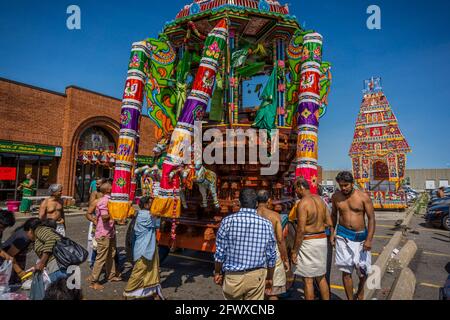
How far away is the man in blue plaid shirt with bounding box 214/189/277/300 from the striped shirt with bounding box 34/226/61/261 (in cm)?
204

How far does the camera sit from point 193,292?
181 inches

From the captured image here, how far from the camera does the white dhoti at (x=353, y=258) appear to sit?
12.5 ft

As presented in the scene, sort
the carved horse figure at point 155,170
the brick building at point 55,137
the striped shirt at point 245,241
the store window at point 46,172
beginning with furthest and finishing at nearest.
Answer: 1. the store window at point 46,172
2. the brick building at point 55,137
3. the carved horse figure at point 155,170
4. the striped shirt at point 245,241

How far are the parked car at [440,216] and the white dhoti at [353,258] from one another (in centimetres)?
1054

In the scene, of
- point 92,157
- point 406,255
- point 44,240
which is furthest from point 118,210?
point 92,157

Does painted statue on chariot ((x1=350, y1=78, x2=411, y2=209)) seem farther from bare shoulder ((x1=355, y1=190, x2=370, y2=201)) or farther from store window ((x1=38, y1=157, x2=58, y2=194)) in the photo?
store window ((x1=38, y1=157, x2=58, y2=194))

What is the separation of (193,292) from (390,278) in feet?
12.6

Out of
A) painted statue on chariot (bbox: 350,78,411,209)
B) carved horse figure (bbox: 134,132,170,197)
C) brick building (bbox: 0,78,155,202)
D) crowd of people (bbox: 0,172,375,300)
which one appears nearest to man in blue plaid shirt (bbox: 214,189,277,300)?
crowd of people (bbox: 0,172,375,300)

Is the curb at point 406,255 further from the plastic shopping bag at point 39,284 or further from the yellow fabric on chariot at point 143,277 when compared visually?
the plastic shopping bag at point 39,284

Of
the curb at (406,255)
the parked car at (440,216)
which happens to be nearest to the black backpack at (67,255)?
the curb at (406,255)

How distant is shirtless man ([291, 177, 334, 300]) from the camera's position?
366 cm

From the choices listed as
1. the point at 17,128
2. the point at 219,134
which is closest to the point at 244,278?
the point at 219,134

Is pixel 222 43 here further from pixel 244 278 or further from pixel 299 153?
pixel 244 278

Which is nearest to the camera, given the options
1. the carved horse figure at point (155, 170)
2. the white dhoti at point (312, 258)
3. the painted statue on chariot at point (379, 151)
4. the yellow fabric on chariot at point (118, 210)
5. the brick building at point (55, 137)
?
the white dhoti at point (312, 258)
